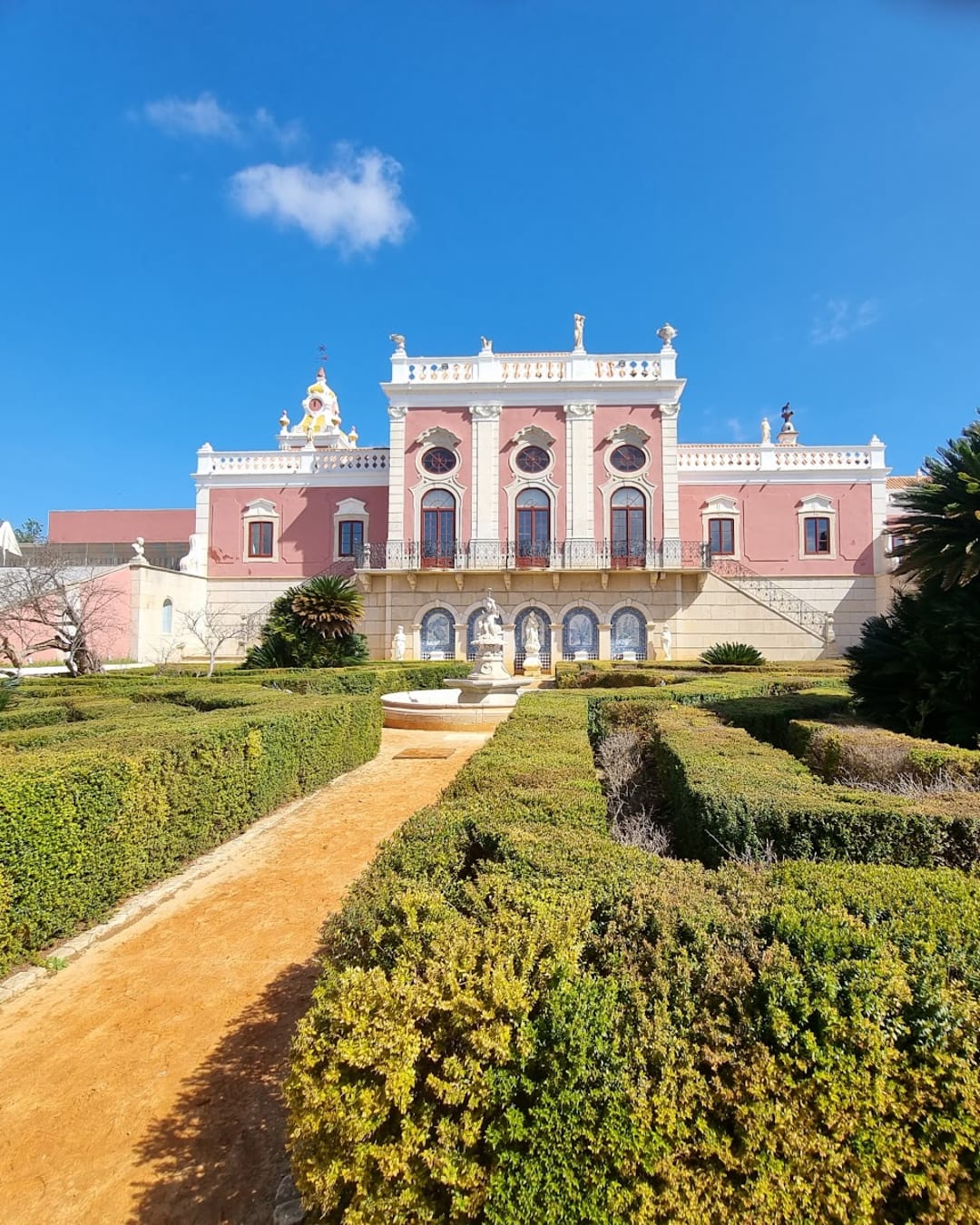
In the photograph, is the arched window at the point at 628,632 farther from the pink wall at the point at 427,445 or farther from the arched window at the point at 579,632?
the pink wall at the point at 427,445

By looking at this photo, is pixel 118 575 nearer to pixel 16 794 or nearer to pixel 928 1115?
pixel 16 794

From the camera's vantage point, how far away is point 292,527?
2608 cm

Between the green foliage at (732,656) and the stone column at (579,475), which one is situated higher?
the stone column at (579,475)

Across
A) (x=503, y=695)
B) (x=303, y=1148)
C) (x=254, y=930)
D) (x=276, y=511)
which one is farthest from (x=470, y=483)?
(x=303, y=1148)

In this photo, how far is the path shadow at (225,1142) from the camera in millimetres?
2141

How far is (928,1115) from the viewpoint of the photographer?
1609 millimetres

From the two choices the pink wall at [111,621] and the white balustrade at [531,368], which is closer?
the pink wall at [111,621]

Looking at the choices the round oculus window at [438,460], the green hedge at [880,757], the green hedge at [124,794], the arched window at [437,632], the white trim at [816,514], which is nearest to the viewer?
the green hedge at [124,794]

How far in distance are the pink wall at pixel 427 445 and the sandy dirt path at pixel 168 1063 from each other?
789 inches

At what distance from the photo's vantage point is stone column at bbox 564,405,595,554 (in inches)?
930

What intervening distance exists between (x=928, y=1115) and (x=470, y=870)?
65.7 inches

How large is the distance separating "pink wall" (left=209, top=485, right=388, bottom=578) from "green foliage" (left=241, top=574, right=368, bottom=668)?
9253mm

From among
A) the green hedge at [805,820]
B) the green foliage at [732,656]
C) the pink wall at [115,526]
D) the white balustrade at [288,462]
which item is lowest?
the green hedge at [805,820]

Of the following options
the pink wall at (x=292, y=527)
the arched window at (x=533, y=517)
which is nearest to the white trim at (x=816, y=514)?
the arched window at (x=533, y=517)
